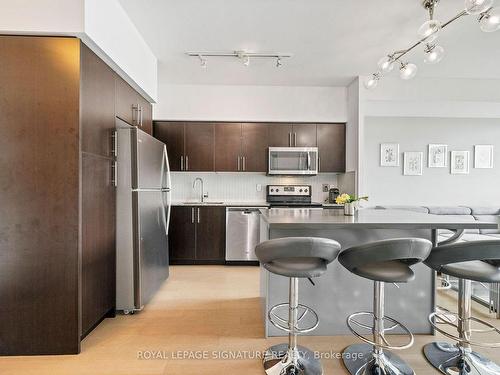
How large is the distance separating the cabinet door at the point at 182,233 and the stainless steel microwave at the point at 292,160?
4.65 ft

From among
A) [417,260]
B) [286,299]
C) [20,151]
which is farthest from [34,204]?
[417,260]

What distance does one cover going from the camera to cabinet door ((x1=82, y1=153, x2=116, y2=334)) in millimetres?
2031

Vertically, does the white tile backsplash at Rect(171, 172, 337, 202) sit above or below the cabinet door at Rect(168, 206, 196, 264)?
above

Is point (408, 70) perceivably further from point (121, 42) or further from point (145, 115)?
point (145, 115)

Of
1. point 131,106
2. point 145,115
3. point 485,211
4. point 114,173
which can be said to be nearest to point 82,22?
point 131,106

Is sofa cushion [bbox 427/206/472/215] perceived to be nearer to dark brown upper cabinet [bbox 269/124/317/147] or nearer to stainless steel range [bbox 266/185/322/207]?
stainless steel range [bbox 266/185/322/207]

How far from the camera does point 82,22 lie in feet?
6.15

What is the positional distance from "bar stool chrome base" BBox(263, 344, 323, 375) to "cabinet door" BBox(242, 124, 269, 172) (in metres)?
2.74

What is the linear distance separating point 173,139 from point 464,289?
3820mm

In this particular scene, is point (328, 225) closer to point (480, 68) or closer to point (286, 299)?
point (286, 299)

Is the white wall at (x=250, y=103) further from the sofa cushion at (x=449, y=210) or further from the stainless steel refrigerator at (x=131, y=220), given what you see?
the sofa cushion at (x=449, y=210)

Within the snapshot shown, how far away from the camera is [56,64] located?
190 centimetres

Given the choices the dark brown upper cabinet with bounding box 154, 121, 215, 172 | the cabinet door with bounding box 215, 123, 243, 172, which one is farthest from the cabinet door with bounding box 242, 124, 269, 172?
the dark brown upper cabinet with bounding box 154, 121, 215, 172

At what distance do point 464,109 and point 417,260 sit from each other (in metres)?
3.72
